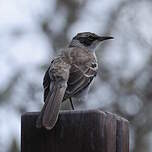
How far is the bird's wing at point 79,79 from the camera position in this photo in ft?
20.5

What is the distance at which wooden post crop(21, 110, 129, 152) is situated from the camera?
4.18 m

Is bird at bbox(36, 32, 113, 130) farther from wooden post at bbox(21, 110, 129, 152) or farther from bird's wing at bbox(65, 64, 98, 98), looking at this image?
wooden post at bbox(21, 110, 129, 152)

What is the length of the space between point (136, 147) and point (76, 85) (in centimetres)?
725

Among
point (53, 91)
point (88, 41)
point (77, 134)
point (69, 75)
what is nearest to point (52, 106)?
point (53, 91)

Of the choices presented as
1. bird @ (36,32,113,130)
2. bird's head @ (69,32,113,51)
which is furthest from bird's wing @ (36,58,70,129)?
bird's head @ (69,32,113,51)

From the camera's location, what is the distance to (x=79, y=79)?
6.53 metres

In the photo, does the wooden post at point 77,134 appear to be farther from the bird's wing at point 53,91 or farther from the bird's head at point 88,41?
the bird's head at point 88,41

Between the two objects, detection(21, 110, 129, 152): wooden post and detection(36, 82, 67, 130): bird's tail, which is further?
detection(36, 82, 67, 130): bird's tail

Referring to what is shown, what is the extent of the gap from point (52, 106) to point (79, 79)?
1380mm

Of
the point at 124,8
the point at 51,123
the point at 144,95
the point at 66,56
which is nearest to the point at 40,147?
the point at 51,123

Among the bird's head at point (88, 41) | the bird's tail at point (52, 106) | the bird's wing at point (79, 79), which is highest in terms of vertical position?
the bird's head at point (88, 41)

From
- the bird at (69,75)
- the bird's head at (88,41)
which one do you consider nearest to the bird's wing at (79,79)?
the bird at (69,75)

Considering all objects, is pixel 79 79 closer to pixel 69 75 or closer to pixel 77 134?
pixel 69 75

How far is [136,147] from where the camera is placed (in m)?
13.4
